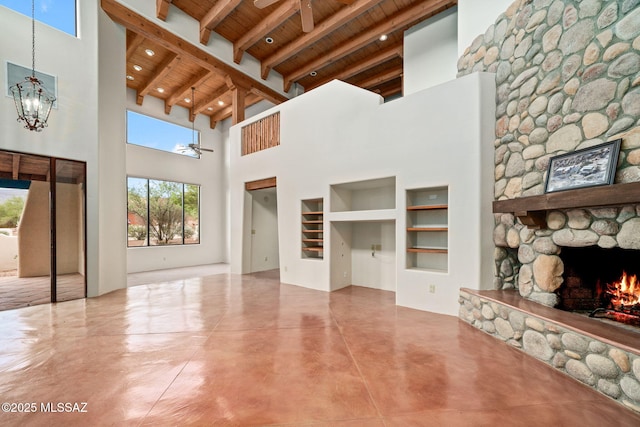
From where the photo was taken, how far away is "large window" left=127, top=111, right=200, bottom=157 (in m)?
8.62

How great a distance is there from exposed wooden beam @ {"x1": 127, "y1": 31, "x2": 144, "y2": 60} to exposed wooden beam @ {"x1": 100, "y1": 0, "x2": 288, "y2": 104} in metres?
0.50

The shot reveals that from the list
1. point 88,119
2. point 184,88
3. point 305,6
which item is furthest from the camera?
point 184,88

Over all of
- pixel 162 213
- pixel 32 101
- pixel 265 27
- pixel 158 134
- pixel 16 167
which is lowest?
pixel 162 213

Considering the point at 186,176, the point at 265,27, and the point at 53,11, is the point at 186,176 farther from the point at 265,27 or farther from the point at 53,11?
the point at 265,27

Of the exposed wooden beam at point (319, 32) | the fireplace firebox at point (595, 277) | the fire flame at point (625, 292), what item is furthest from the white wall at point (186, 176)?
the fire flame at point (625, 292)

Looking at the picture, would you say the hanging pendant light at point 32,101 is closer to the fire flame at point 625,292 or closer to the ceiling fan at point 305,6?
the ceiling fan at point 305,6

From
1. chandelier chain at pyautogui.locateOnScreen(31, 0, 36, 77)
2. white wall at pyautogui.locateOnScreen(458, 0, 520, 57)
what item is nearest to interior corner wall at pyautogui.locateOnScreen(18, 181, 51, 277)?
chandelier chain at pyautogui.locateOnScreen(31, 0, 36, 77)

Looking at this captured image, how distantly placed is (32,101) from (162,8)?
352cm

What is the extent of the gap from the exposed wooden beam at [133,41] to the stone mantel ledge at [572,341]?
9014 millimetres

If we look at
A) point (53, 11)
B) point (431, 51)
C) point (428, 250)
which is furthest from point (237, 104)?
point (428, 250)

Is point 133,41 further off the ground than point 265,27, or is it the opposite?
point 265,27

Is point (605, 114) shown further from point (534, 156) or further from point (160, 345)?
point (160, 345)

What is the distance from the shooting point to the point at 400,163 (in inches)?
180

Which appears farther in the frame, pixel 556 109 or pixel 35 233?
pixel 35 233
